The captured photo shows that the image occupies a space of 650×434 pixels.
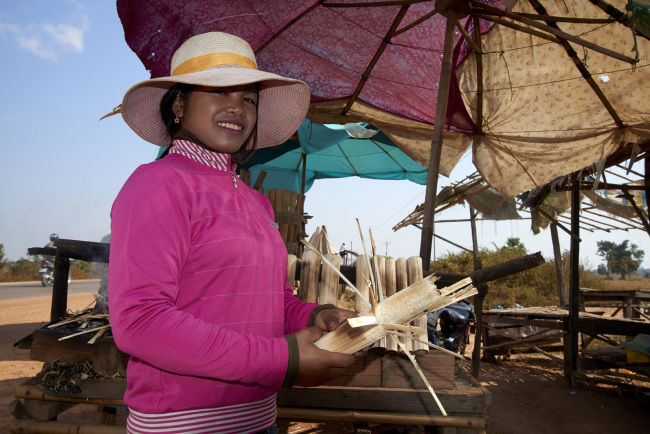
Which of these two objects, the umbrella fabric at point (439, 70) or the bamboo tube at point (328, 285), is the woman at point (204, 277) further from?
the umbrella fabric at point (439, 70)

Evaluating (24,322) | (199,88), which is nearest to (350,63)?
(199,88)

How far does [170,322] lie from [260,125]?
3.72 ft

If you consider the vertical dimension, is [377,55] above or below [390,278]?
above

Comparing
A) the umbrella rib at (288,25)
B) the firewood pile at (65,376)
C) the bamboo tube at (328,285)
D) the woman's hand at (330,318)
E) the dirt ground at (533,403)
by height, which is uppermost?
the umbrella rib at (288,25)

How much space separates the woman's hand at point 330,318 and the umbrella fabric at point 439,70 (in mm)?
3267

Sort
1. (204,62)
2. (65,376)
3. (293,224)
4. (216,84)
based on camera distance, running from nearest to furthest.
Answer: (216,84)
(204,62)
(65,376)
(293,224)

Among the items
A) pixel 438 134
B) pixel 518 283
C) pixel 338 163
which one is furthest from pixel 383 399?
pixel 518 283

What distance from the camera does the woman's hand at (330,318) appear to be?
1.35 m

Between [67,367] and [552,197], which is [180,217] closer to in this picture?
[67,367]

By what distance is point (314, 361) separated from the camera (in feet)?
3.47

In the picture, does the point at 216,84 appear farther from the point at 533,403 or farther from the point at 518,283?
the point at 518,283

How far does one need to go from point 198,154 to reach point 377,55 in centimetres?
389

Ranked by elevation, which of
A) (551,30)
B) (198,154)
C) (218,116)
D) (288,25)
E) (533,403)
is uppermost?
(288,25)

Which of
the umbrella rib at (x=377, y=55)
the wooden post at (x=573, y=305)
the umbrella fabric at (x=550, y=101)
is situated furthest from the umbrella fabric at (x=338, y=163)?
the wooden post at (x=573, y=305)
